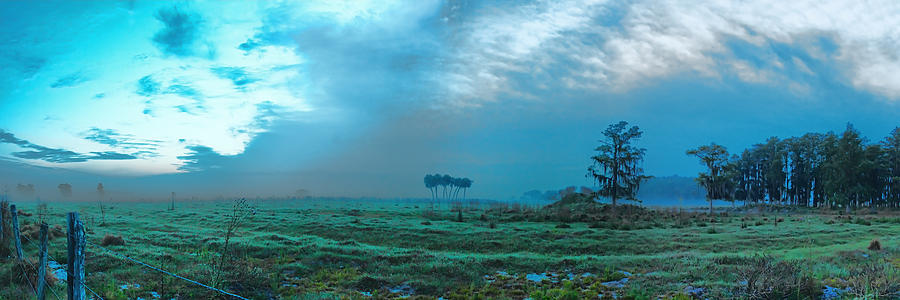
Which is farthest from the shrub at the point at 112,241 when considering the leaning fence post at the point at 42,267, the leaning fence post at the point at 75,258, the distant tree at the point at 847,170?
the distant tree at the point at 847,170

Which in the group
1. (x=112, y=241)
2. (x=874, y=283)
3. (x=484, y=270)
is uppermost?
(x=874, y=283)

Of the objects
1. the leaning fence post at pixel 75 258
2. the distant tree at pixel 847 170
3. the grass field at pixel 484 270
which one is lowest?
the grass field at pixel 484 270

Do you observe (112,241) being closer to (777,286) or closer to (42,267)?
(42,267)

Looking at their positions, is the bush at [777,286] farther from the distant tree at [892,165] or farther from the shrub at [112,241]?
the distant tree at [892,165]

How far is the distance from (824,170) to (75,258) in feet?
273

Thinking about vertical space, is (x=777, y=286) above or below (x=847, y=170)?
below

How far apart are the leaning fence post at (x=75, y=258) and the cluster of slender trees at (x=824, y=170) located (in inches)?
2644

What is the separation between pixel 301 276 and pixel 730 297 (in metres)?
12.2

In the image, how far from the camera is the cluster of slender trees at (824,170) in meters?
58.7

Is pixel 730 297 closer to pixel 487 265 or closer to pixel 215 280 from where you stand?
pixel 487 265

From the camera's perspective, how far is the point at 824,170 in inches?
2552

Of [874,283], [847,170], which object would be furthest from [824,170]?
[874,283]

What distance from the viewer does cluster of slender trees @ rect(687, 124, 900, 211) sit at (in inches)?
2311

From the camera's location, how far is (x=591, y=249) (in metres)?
22.3
